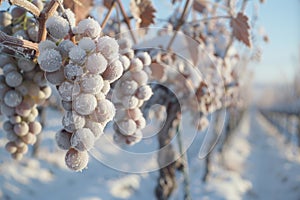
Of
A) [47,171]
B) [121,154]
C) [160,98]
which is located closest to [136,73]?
[121,154]

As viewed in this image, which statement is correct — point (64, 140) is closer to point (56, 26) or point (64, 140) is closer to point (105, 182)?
point (56, 26)

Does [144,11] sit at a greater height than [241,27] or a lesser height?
lesser

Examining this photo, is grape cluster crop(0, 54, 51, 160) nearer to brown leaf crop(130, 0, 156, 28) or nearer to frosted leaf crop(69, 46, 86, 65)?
frosted leaf crop(69, 46, 86, 65)

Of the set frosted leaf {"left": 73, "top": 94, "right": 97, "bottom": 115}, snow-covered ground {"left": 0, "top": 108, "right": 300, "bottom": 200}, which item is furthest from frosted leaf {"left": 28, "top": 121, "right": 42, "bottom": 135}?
snow-covered ground {"left": 0, "top": 108, "right": 300, "bottom": 200}

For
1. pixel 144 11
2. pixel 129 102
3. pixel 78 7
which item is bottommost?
pixel 129 102

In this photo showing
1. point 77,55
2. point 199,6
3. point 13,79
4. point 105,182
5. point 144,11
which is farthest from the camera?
point 105,182

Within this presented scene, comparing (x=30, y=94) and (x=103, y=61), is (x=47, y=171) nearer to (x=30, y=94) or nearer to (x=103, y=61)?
(x=30, y=94)

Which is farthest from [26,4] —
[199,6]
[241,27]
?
[199,6]

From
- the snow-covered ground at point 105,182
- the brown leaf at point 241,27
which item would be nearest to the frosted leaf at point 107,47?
the brown leaf at point 241,27

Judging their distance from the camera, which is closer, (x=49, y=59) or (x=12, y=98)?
(x=49, y=59)

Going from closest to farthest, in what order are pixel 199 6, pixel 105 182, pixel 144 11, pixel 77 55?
pixel 77 55 → pixel 144 11 → pixel 199 6 → pixel 105 182
